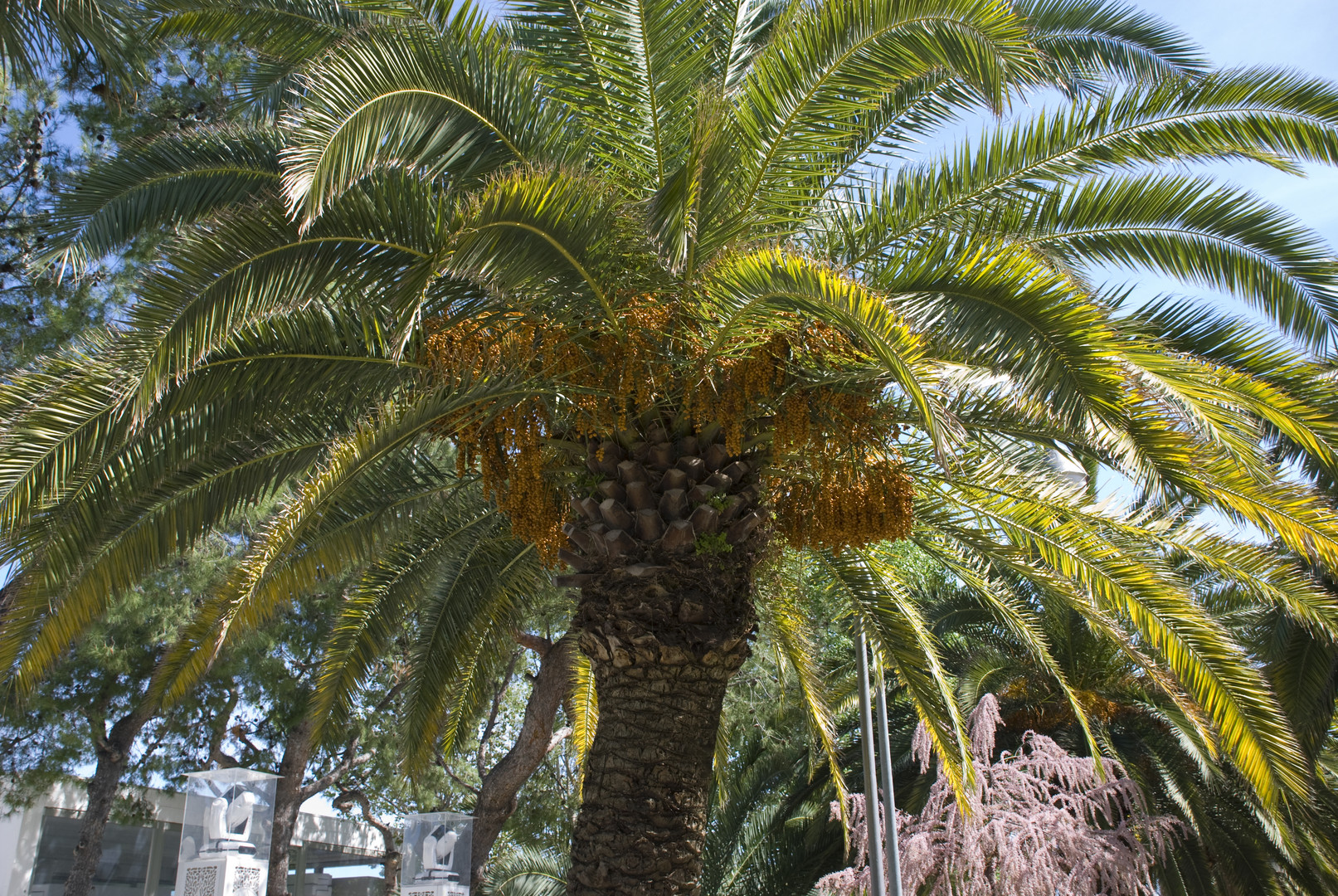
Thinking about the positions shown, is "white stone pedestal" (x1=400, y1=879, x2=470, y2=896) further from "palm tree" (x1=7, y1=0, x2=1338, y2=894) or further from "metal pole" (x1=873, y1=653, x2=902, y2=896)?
"metal pole" (x1=873, y1=653, x2=902, y2=896)

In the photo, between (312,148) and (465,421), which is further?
(465,421)

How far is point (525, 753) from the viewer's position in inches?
545

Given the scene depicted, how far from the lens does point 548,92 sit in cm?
684

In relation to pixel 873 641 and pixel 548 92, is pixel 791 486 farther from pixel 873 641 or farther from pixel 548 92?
pixel 548 92

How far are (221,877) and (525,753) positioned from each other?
19.4 ft

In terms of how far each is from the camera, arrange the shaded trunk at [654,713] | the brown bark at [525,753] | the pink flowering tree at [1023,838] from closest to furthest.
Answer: the shaded trunk at [654,713] < the pink flowering tree at [1023,838] < the brown bark at [525,753]

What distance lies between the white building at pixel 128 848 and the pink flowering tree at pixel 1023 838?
1163 centimetres

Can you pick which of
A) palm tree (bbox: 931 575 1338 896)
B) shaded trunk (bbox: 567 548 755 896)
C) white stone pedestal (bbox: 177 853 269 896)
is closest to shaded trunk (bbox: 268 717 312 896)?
white stone pedestal (bbox: 177 853 269 896)

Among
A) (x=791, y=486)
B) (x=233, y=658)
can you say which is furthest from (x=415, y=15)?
(x=233, y=658)

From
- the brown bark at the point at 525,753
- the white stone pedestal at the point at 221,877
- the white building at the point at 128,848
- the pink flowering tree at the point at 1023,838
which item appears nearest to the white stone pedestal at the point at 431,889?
the white stone pedestal at the point at 221,877

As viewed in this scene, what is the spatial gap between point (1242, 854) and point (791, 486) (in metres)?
9.68

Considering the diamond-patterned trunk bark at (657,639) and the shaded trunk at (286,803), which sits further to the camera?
the shaded trunk at (286,803)

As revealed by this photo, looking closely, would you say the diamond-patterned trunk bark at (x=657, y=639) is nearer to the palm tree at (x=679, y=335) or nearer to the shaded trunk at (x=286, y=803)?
the palm tree at (x=679, y=335)

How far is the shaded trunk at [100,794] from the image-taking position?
576 inches
